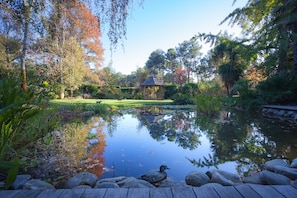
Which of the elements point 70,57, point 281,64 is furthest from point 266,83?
point 70,57

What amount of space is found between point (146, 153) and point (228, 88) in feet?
48.8

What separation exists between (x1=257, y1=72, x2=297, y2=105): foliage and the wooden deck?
7425 millimetres

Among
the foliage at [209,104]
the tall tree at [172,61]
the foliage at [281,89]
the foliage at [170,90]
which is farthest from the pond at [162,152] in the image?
the tall tree at [172,61]

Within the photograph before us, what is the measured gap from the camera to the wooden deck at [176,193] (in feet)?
3.60

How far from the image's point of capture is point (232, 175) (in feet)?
6.22

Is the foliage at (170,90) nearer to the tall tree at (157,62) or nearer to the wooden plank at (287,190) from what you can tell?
the tall tree at (157,62)

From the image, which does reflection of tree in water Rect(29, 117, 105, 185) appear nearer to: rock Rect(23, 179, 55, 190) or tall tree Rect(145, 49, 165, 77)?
rock Rect(23, 179, 55, 190)

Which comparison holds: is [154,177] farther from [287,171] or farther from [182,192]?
[287,171]

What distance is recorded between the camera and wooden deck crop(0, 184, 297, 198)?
1.10 m

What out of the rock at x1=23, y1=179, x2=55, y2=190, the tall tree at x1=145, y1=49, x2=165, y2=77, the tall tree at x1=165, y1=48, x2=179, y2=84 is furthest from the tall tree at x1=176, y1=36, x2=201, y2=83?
the rock at x1=23, y1=179, x2=55, y2=190

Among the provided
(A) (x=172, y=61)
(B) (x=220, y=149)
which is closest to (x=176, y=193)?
(B) (x=220, y=149)

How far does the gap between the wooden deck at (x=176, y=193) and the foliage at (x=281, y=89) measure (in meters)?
7.43

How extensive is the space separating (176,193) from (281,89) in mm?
8227

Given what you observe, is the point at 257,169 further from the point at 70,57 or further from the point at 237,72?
the point at 237,72
